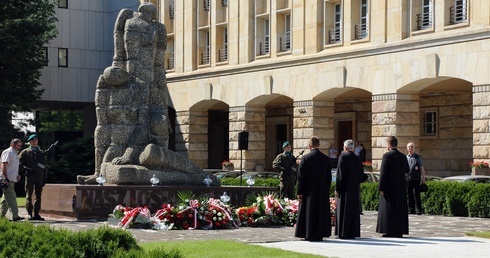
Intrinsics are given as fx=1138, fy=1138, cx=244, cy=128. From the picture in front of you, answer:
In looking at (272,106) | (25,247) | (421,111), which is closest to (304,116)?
(421,111)

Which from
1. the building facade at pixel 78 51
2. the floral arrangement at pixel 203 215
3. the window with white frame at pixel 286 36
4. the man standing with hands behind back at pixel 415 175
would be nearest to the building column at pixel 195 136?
the window with white frame at pixel 286 36

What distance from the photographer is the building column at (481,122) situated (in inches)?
1452

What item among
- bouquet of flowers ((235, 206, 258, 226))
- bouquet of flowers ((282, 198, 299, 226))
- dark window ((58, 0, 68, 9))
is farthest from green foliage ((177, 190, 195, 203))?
dark window ((58, 0, 68, 9))

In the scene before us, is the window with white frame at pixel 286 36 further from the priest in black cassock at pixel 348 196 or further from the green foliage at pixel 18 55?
the priest in black cassock at pixel 348 196

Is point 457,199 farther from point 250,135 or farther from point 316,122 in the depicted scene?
point 250,135

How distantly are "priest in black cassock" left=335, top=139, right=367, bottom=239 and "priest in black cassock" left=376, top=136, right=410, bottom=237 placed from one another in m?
0.55

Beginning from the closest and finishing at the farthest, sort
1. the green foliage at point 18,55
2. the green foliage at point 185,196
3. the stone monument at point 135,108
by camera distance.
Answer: the green foliage at point 185,196 < the stone monument at point 135,108 < the green foliage at point 18,55

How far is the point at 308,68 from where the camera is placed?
45.5 meters

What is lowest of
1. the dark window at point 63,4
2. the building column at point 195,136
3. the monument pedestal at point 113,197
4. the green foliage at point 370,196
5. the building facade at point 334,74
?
the green foliage at point 370,196

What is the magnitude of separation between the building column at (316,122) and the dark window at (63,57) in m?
19.9

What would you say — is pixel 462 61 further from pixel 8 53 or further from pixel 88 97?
pixel 88 97

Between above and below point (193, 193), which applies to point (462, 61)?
above

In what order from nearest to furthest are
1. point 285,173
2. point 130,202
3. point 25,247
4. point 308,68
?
point 25,247
point 130,202
point 285,173
point 308,68

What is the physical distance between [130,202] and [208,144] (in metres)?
34.3
